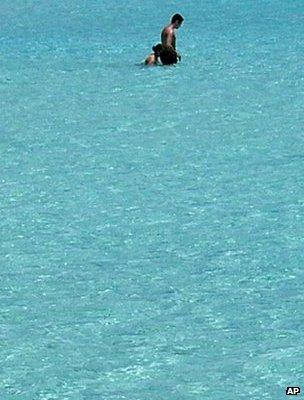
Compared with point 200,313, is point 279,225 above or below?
above

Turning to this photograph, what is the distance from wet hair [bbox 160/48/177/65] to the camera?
26.1m

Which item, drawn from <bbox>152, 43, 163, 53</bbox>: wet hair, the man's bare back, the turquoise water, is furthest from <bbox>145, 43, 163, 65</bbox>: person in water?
the turquoise water

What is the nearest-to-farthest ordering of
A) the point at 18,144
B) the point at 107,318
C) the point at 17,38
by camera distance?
the point at 107,318
the point at 18,144
the point at 17,38

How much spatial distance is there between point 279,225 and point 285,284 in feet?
6.88

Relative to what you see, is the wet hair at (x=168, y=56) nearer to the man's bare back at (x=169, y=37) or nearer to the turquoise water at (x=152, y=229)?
the man's bare back at (x=169, y=37)

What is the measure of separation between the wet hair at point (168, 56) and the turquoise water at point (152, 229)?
13.1 inches

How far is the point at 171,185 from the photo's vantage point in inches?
608

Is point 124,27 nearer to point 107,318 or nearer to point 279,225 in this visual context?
point 279,225

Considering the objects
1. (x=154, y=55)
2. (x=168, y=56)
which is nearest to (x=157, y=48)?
(x=154, y=55)

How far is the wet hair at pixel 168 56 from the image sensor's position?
85.7 ft

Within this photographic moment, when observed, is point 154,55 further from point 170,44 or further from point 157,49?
point 170,44

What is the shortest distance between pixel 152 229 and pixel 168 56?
13259 mm

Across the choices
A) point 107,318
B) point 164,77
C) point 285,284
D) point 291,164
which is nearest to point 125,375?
point 107,318

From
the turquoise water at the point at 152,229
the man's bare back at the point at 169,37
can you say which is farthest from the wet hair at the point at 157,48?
the turquoise water at the point at 152,229
